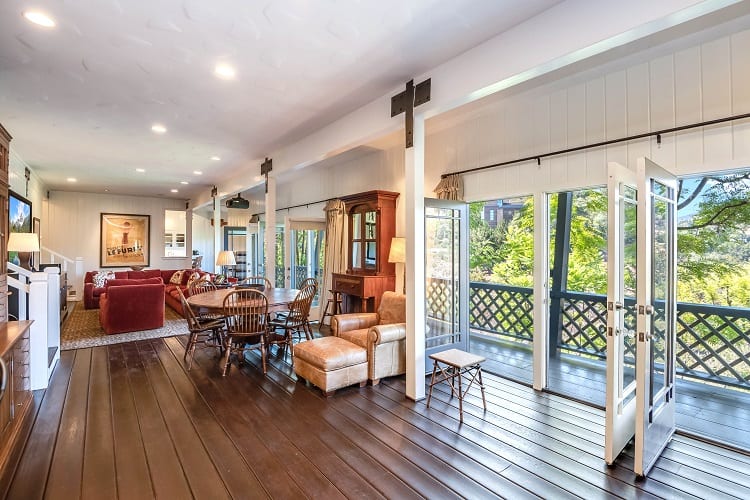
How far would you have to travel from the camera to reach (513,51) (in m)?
2.52

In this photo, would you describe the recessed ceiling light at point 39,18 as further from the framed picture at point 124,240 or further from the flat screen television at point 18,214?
the framed picture at point 124,240

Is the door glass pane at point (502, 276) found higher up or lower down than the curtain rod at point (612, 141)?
lower down

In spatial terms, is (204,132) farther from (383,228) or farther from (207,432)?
(207,432)

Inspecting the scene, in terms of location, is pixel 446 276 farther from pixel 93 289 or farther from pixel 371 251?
pixel 93 289

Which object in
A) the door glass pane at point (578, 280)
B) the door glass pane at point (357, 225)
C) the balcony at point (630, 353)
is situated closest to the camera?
the balcony at point (630, 353)

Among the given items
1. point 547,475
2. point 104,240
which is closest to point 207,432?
point 547,475

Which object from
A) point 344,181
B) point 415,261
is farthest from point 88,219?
point 415,261

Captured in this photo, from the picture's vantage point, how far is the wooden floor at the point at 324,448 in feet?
6.98

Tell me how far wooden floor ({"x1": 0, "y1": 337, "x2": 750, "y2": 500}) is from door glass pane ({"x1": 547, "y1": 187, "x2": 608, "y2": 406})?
1597mm

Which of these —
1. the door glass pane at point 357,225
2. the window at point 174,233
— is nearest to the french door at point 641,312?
the door glass pane at point 357,225

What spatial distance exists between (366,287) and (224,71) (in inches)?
119

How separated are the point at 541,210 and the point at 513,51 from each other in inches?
67.1

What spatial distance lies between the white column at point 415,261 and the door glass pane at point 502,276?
199 centimetres

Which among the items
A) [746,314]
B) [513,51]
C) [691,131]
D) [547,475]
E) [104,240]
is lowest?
[547,475]
